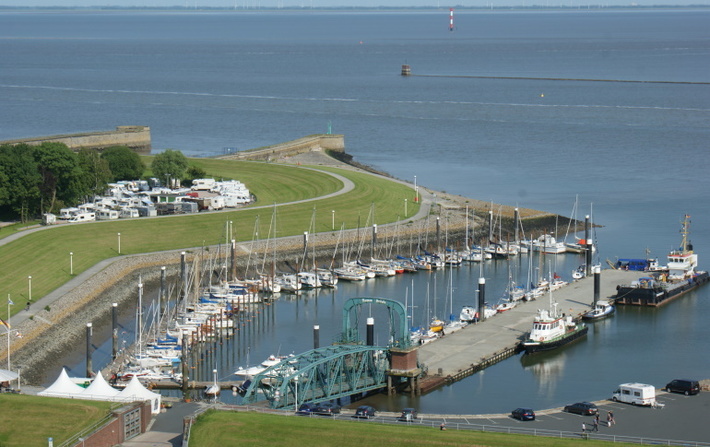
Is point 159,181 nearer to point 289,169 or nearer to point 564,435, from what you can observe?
point 289,169

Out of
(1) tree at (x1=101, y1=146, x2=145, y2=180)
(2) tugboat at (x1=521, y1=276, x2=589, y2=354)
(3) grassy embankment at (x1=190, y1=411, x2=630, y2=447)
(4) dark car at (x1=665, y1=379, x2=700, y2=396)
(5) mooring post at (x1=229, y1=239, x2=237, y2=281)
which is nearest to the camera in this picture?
(3) grassy embankment at (x1=190, y1=411, x2=630, y2=447)

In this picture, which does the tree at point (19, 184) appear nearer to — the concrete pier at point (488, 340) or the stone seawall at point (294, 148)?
the stone seawall at point (294, 148)

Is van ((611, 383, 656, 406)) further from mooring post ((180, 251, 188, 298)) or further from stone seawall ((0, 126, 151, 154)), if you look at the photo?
stone seawall ((0, 126, 151, 154))

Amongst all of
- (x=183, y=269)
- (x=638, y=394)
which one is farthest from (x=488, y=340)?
(x=183, y=269)

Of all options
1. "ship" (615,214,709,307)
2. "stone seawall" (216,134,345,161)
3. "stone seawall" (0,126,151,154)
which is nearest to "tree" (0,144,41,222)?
"stone seawall" (0,126,151,154)

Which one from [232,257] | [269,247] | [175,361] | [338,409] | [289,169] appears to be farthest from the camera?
[289,169]

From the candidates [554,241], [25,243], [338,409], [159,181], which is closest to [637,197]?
[554,241]
